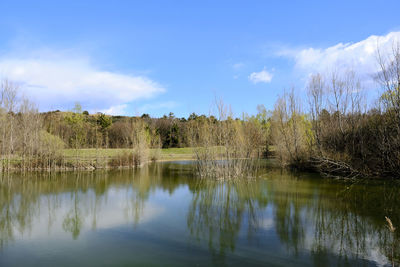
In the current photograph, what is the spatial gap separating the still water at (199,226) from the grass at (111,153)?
7505mm

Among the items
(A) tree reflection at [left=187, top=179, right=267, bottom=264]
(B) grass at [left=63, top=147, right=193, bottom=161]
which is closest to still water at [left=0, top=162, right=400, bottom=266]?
(A) tree reflection at [left=187, top=179, right=267, bottom=264]

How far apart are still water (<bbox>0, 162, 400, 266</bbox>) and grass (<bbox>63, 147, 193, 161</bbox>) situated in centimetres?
750

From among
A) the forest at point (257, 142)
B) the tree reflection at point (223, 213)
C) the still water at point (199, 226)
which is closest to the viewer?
the still water at point (199, 226)

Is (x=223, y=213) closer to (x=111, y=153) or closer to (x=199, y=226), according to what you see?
(x=199, y=226)

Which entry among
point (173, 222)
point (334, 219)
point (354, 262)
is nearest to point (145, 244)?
point (173, 222)

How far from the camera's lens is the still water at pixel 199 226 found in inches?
175

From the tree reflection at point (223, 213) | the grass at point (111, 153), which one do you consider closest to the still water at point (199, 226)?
the tree reflection at point (223, 213)

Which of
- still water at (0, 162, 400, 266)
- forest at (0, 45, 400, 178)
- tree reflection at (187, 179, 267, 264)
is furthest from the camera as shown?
forest at (0, 45, 400, 178)

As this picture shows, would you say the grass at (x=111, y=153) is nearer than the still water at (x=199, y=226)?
No

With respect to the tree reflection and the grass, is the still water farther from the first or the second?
the grass

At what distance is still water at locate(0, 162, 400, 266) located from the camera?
445 centimetres

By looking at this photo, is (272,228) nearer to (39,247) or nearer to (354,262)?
(354,262)

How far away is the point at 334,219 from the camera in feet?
21.6

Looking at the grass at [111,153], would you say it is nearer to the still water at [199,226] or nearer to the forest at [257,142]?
the forest at [257,142]
